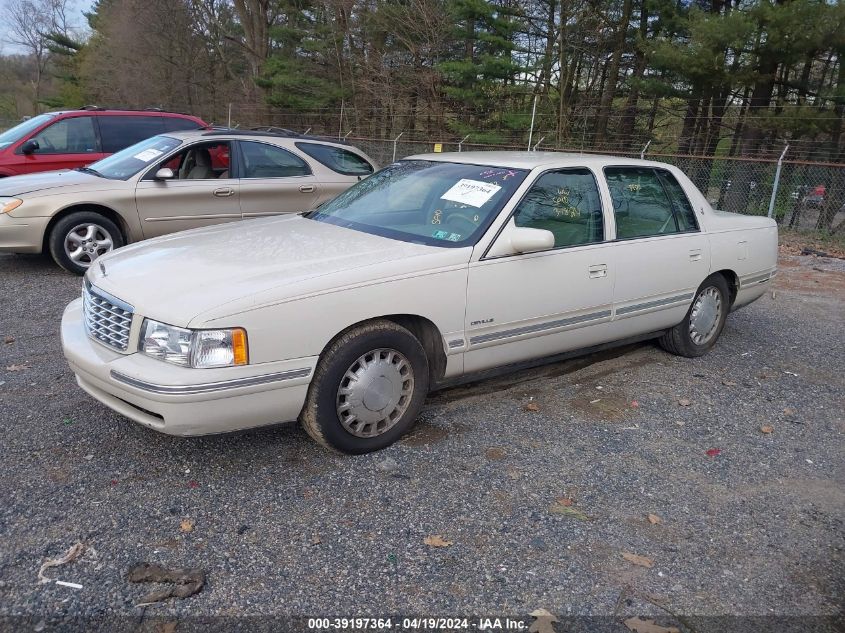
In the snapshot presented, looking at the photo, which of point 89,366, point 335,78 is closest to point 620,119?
point 335,78

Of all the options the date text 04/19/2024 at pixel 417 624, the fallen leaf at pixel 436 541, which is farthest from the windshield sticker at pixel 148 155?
the date text 04/19/2024 at pixel 417 624

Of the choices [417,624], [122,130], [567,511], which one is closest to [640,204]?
[567,511]

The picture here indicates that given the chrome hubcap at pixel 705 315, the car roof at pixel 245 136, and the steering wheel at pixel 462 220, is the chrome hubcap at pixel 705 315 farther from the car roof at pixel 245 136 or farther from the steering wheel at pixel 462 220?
the car roof at pixel 245 136

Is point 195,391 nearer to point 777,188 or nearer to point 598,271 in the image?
point 598,271

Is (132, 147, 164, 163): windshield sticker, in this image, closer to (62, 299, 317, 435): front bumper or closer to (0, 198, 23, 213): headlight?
(0, 198, 23, 213): headlight

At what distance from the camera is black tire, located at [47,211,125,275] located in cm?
687

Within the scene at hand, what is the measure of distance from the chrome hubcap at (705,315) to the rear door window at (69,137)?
25.7 feet

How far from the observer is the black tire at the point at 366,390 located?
11.0 ft

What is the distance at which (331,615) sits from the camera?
2.47 meters

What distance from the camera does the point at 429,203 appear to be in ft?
14.2

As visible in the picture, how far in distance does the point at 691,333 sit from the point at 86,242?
5.99 meters

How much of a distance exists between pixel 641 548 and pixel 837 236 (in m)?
11.4

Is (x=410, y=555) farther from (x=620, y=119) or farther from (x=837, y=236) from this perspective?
(x=620, y=119)

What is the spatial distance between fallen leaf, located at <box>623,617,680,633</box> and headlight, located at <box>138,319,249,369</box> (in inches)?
75.8
